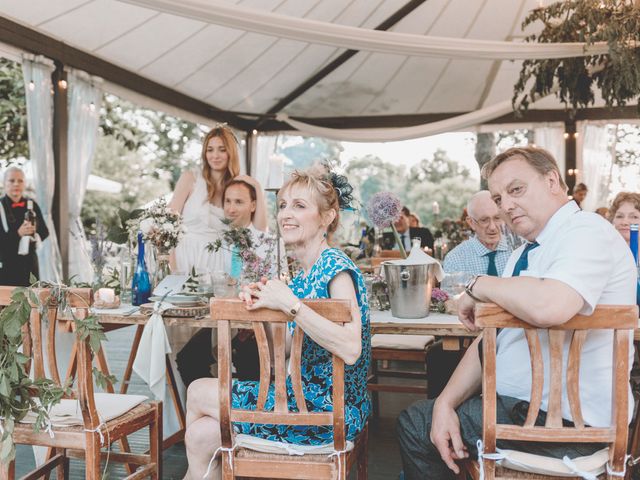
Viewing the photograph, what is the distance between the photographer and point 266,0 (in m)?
6.12

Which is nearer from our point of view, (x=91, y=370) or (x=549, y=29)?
(x=91, y=370)

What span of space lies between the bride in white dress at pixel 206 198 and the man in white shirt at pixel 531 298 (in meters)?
1.91

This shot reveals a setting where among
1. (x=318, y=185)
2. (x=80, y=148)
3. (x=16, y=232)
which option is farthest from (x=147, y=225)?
(x=80, y=148)

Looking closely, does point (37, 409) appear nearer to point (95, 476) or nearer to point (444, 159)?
point (95, 476)

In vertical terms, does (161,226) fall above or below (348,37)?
below

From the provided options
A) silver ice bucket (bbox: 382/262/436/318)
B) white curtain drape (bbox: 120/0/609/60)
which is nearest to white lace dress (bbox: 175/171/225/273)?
white curtain drape (bbox: 120/0/609/60)

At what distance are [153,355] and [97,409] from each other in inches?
14.3

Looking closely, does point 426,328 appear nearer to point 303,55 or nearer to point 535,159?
point 535,159

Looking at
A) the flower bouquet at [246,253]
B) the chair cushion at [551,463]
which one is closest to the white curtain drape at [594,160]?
the flower bouquet at [246,253]

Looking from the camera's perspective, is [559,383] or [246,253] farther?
[246,253]

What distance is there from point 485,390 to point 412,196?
1525cm

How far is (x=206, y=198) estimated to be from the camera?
3.58 metres

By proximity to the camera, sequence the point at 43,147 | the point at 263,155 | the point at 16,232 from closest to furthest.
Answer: the point at 16,232, the point at 43,147, the point at 263,155

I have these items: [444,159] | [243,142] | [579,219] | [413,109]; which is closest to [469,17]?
[413,109]
